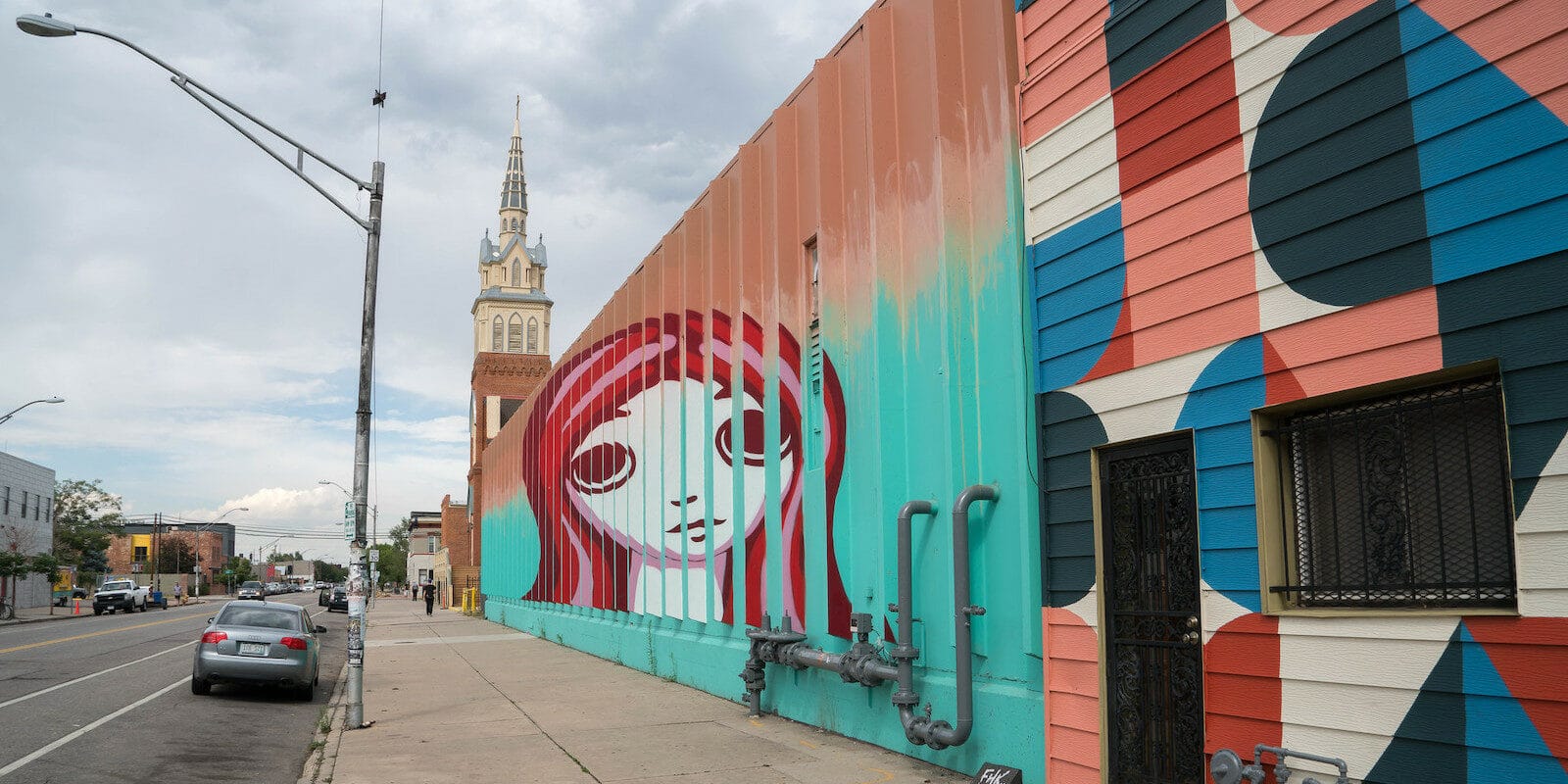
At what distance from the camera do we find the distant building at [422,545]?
323ft


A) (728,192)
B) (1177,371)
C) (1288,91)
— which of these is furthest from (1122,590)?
(728,192)

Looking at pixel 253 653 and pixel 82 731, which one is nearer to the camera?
pixel 82 731

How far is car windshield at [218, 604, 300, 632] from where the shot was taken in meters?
14.6

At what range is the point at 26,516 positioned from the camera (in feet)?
212

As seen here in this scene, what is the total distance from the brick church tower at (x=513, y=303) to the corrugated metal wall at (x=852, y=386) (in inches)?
2528

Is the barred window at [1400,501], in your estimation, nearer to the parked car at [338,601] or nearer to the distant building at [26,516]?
the parked car at [338,601]

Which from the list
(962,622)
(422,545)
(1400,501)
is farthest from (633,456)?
(422,545)

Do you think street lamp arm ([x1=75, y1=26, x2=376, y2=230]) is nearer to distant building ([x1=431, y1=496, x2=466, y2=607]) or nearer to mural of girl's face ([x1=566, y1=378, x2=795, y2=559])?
mural of girl's face ([x1=566, y1=378, x2=795, y2=559])

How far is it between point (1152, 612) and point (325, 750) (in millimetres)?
7845

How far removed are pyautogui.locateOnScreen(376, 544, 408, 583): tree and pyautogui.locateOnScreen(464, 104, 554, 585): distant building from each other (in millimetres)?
65330

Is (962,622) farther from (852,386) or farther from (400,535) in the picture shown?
(400,535)

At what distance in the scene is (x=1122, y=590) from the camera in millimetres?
6539

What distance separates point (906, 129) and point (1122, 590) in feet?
14.6

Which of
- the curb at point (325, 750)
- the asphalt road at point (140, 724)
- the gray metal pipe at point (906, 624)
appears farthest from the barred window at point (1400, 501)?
the asphalt road at point (140, 724)
